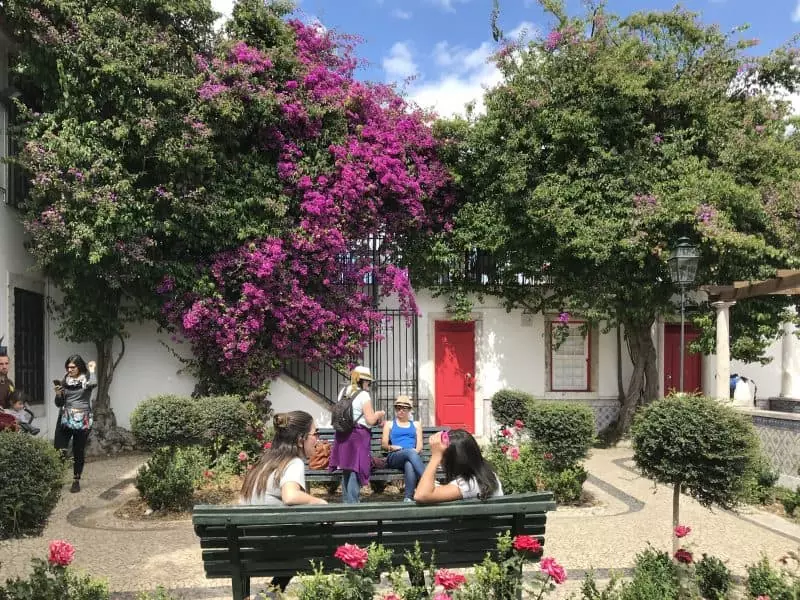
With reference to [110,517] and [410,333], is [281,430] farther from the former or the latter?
[410,333]

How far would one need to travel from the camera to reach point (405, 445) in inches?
236

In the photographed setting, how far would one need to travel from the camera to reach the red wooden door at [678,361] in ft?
43.4

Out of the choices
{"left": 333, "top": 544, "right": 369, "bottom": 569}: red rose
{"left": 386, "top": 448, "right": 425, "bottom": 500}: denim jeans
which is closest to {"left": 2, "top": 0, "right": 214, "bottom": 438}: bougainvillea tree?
{"left": 386, "top": 448, "right": 425, "bottom": 500}: denim jeans

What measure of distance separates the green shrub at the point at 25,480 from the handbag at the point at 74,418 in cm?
180

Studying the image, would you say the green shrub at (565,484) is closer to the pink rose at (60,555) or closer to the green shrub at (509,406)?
the green shrub at (509,406)

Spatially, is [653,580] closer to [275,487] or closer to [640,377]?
[275,487]

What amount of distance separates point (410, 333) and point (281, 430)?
8.85m

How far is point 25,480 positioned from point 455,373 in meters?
8.58

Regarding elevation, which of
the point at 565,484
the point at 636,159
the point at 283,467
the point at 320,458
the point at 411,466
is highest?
the point at 636,159

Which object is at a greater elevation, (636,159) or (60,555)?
(636,159)

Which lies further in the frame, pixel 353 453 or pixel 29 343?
pixel 29 343

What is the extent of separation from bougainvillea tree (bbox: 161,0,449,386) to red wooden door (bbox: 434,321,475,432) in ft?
5.48

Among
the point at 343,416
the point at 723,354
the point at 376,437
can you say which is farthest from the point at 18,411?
the point at 723,354

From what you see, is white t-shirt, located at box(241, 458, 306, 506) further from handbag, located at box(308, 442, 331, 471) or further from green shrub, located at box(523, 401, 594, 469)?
green shrub, located at box(523, 401, 594, 469)
